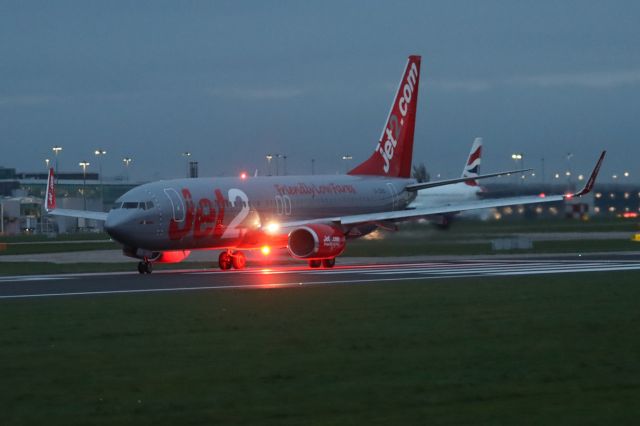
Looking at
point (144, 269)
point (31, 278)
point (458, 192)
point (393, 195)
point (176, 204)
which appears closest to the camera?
point (31, 278)

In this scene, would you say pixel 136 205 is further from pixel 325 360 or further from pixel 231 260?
pixel 325 360

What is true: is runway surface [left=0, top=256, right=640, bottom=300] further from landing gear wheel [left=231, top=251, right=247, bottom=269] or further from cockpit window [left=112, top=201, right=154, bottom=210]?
cockpit window [left=112, top=201, right=154, bottom=210]

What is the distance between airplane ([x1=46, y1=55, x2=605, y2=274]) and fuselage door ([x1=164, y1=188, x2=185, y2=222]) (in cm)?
4

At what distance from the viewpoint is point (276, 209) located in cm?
4531

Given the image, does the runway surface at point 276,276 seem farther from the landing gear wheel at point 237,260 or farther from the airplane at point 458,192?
the airplane at point 458,192

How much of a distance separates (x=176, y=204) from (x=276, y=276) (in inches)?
237

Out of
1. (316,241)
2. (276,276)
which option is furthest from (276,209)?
(276,276)

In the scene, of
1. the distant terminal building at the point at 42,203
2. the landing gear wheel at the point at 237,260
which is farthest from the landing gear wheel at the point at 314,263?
the distant terminal building at the point at 42,203

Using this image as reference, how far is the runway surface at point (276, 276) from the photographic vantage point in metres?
31.3

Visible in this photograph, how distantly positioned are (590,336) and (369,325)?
13.0 feet

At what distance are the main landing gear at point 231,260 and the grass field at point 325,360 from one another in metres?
16.0

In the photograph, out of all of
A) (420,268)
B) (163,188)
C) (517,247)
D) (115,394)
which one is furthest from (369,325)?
(517,247)

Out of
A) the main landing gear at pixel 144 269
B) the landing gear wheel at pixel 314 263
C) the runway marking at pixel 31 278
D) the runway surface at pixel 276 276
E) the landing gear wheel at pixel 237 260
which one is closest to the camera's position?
the runway surface at pixel 276 276

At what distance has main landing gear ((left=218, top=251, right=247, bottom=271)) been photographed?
1684 inches
